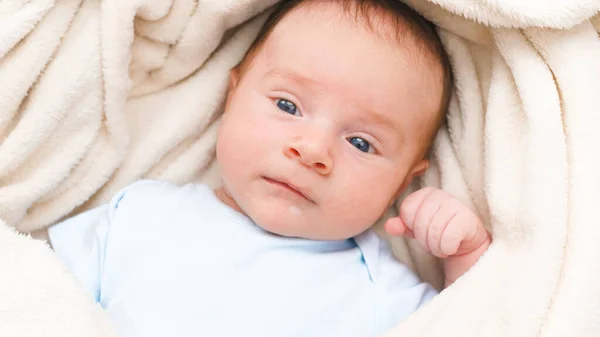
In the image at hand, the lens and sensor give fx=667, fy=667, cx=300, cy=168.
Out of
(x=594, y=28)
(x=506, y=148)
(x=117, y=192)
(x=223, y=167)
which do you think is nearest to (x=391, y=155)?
(x=506, y=148)

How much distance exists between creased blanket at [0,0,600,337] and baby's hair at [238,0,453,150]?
3cm

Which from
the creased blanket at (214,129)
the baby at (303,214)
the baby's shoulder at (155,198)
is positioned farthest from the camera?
the baby's shoulder at (155,198)

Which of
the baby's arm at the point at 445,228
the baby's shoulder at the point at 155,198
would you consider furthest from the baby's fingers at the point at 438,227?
the baby's shoulder at the point at 155,198

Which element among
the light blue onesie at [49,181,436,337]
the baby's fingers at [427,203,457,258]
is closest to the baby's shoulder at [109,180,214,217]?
the light blue onesie at [49,181,436,337]

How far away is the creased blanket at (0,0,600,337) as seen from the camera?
0.99 metres

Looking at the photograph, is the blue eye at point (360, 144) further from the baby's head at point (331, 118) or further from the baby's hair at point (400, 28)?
the baby's hair at point (400, 28)

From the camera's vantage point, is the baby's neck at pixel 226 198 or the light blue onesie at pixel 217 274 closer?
the light blue onesie at pixel 217 274

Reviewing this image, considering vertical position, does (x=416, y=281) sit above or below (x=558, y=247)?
below

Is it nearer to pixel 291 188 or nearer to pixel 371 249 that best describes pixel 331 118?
pixel 291 188

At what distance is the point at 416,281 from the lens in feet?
4.01

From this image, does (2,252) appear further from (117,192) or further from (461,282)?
(461,282)

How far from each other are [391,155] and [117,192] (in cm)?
54

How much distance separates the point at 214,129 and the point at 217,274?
372 mm

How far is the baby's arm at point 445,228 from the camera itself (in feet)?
3.63
